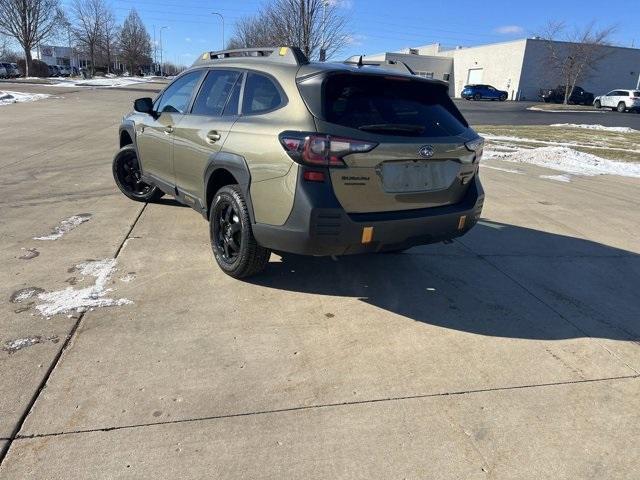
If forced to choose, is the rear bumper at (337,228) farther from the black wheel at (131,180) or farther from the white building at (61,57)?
the white building at (61,57)

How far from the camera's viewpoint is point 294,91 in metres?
3.56

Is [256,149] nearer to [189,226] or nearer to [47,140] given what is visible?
[189,226]

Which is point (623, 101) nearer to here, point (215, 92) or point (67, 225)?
point (215, 92)

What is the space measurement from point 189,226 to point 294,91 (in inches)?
101

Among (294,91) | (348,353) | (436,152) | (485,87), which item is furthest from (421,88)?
(485,87)

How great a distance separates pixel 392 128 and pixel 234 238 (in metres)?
1.54

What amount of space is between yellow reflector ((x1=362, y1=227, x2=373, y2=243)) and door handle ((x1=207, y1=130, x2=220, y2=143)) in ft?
4.90

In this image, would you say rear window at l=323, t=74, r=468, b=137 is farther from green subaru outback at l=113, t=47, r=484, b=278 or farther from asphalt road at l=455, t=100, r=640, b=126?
asphalt road at l=455, t=100, r=640, b=126

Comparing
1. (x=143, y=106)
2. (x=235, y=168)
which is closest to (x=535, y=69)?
(x=143, y=106)

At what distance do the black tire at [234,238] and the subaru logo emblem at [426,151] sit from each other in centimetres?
131

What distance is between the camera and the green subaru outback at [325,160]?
3352mm

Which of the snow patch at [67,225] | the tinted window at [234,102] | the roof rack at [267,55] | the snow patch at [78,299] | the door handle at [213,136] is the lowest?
the snow patch at [78,299]

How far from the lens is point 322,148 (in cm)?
328

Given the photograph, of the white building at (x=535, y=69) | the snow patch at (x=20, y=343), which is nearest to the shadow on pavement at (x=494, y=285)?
the snow patch at (x=20, y=343)
